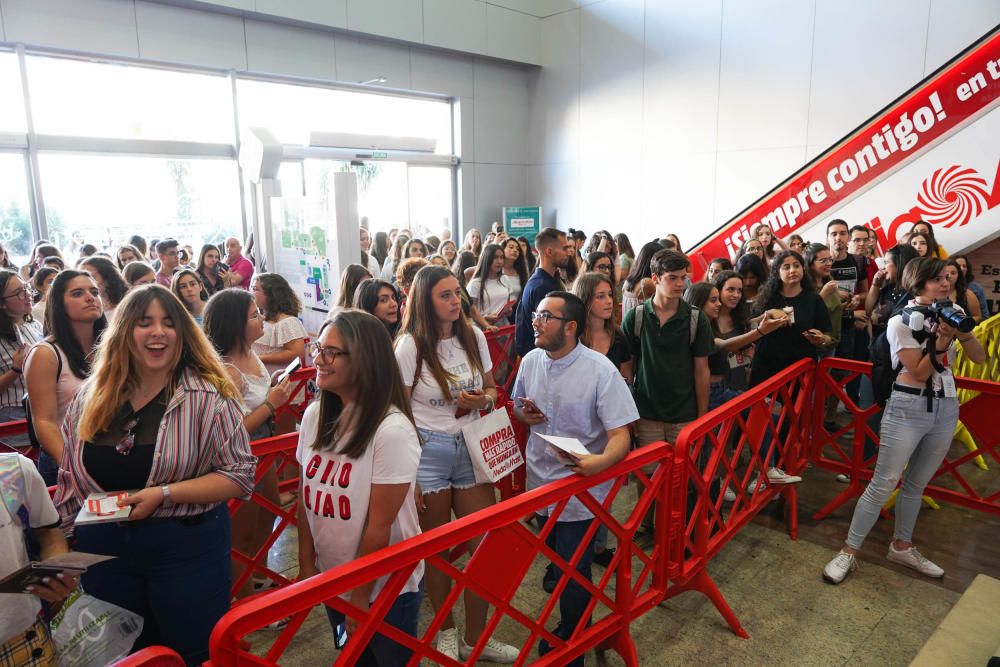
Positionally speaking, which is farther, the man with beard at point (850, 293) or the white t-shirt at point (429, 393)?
the man with beard at point (850, 293)

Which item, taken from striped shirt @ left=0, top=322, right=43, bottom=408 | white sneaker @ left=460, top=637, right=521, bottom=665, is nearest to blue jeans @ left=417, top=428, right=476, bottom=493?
white sneaker @ left=460, top=637, right=521, bottom=665

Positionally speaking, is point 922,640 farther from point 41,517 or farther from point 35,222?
point 35,222

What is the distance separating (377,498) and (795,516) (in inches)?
135

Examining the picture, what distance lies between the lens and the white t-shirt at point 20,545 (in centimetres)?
158

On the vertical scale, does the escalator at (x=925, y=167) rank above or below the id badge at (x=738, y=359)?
above

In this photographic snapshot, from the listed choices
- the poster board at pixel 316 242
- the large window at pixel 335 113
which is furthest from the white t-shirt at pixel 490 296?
the large window at pixel 335 113

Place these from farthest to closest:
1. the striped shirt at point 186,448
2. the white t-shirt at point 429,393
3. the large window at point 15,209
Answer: the large window at point 15,209
the white t-shirt at point 429,393
the striped shirt at point 186,448

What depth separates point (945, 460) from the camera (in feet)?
13.5

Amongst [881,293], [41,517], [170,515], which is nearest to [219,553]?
→ [170,515]

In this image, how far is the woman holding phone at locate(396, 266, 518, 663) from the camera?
291cm

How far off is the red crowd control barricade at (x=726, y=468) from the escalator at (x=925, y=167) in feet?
21.2

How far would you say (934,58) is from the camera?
930 cm

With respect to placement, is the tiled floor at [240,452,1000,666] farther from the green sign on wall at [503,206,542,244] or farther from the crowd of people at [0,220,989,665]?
the green sign on wall at [503,206,542,244]

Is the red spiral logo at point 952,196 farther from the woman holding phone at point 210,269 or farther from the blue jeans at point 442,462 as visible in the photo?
the woman holding phone at point 210,269
